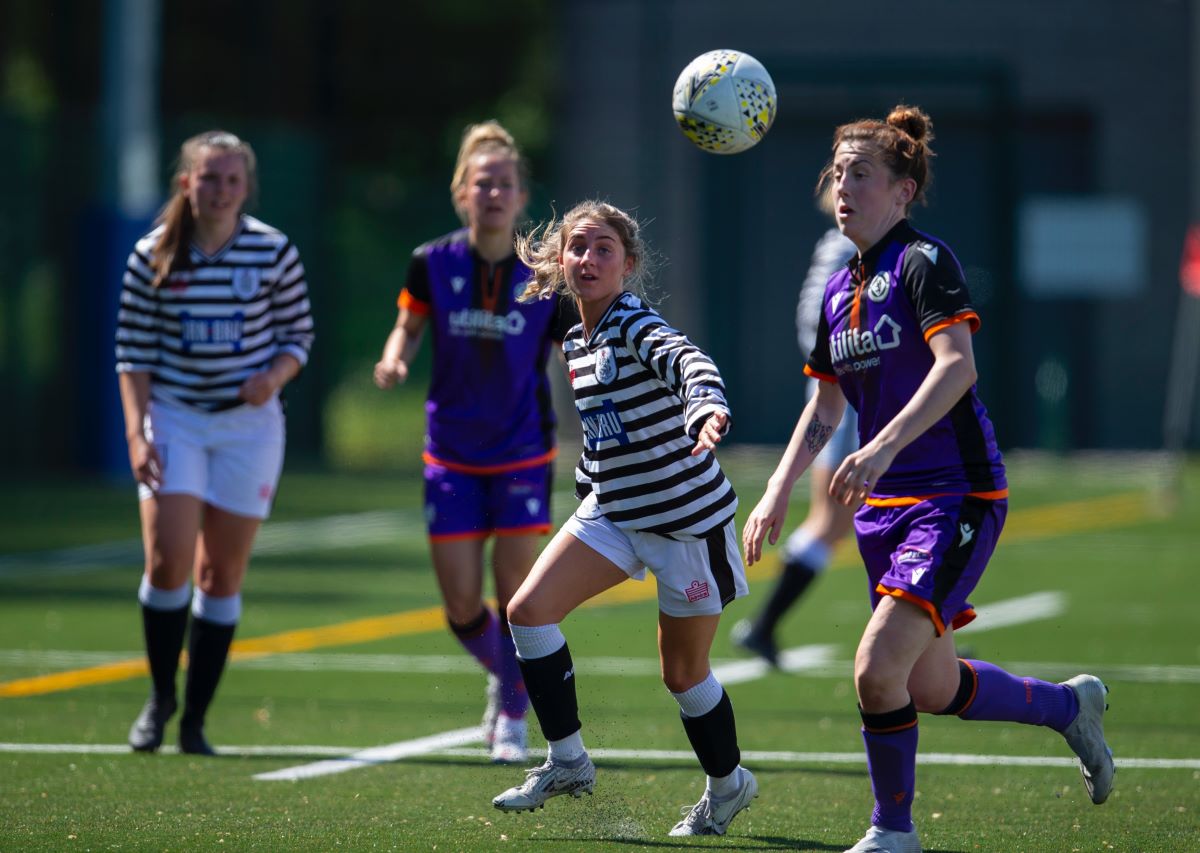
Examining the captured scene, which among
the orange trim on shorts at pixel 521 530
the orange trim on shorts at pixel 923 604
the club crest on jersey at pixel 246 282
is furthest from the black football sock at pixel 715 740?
the club crest on jersey at pixel 246 282

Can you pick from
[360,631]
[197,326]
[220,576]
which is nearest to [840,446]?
[360,631]

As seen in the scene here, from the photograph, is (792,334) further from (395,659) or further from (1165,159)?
(395,659)

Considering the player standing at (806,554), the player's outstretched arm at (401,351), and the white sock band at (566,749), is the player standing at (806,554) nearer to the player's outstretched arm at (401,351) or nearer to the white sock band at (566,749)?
the player's outstretched arm at (401,351)

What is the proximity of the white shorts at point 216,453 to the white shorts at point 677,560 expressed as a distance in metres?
2.03

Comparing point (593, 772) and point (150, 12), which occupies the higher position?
point (150, 12)

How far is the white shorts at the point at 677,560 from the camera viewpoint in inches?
233

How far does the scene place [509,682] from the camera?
7672 mm

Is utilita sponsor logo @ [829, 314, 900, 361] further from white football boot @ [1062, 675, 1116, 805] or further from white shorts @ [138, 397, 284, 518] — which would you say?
white shorts @ [138, 397, 284, 518]

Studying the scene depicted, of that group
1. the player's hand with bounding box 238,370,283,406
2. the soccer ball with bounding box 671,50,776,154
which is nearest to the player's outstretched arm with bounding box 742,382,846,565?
the soccer ball with bounding box 671,50,776,154

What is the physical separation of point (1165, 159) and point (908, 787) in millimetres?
28962

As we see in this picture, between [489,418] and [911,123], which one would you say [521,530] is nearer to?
[489,418]

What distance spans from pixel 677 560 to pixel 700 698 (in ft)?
1.50

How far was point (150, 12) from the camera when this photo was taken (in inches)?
907

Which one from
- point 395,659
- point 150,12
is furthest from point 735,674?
point 150,12
